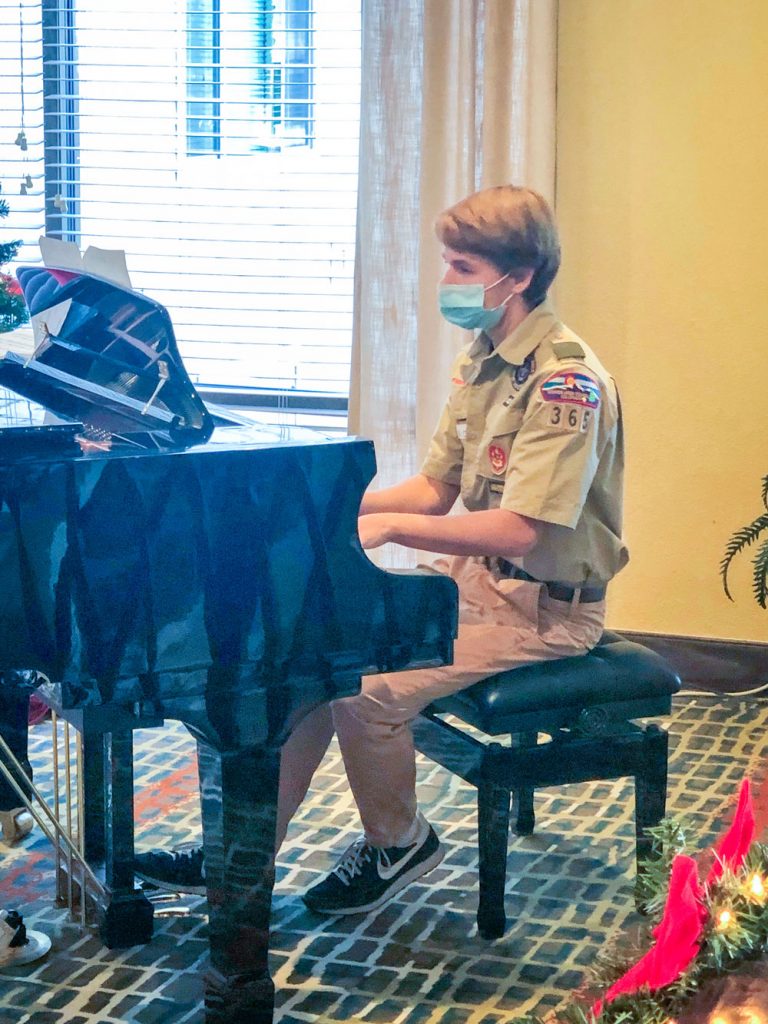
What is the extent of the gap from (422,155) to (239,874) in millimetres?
1997

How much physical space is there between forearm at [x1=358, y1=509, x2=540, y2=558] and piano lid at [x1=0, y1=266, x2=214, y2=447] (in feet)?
1.33

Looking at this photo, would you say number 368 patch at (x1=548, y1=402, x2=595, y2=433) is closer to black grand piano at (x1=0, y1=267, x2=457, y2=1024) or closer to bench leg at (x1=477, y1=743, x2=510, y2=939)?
black grand piano at (x1=0, y1=267, x2=457, y2=1024)

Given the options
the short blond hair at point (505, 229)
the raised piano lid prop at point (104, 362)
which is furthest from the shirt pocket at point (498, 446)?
the raised piano lid prop at point (104, 362)

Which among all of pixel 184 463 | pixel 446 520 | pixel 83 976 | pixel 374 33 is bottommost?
pixel 83 976

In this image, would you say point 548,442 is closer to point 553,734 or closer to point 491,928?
point 553,734

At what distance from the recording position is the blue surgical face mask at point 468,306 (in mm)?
2207

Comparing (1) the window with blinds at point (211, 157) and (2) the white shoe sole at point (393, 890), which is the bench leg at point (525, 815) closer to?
(2) the white shoe sole at point (393, 890)

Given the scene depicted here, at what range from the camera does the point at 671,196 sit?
331 centimetres

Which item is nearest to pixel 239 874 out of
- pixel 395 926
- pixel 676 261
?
pixel 395 926

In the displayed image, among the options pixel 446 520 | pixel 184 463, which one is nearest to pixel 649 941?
pixel 446 520

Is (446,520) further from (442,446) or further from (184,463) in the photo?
(184,463)

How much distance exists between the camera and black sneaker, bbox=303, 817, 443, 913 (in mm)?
2270

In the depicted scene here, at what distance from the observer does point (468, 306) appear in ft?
7.25

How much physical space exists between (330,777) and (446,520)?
101 cm
